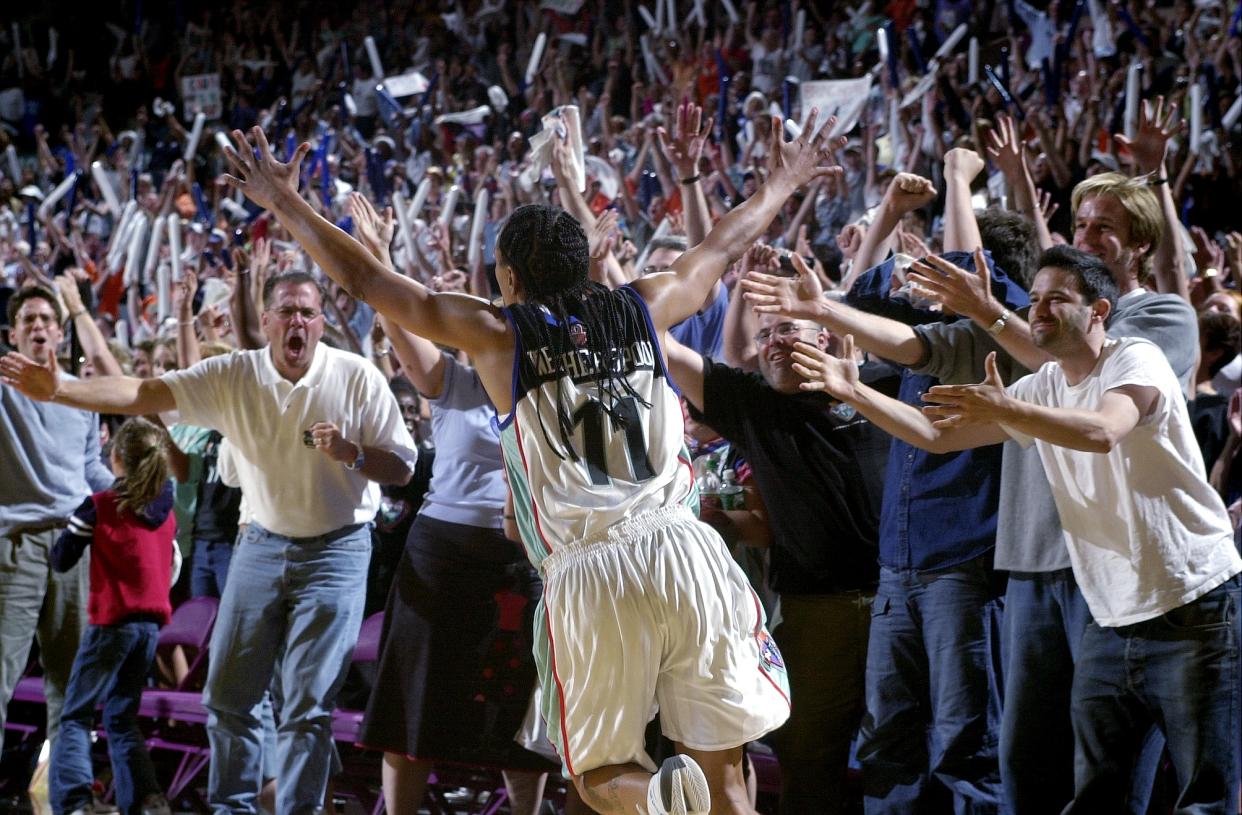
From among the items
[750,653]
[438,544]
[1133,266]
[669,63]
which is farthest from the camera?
[669,63]

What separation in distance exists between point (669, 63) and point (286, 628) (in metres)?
8.86

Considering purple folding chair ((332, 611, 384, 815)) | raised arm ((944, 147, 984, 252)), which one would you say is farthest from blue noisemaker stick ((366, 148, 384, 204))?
raised arm ((944, 147, 984, 252))

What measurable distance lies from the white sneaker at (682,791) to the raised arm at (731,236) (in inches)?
47.8

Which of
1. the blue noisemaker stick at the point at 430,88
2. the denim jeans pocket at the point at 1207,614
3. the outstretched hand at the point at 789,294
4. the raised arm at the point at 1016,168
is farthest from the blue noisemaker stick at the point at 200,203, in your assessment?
the denim jeans pocket at the point at 1207,614

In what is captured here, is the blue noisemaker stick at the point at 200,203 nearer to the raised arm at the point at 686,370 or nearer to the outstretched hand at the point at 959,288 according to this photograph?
the raised arm at the point at 686,370

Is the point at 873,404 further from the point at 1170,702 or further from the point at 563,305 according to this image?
the point at 1170,702

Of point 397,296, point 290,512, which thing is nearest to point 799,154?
point 397,296

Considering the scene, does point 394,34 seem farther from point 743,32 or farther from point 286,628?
point 286,628

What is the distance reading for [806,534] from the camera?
438 cm

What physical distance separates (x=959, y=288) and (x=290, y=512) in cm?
269

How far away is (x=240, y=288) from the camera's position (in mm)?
5652

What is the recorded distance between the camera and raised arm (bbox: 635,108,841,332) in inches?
143

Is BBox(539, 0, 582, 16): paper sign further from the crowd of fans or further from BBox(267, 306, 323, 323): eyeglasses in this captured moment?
BBox(267, 306, 323, 323): eyeglasses

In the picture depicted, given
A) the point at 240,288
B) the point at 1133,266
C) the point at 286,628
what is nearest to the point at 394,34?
the point at 240,288
